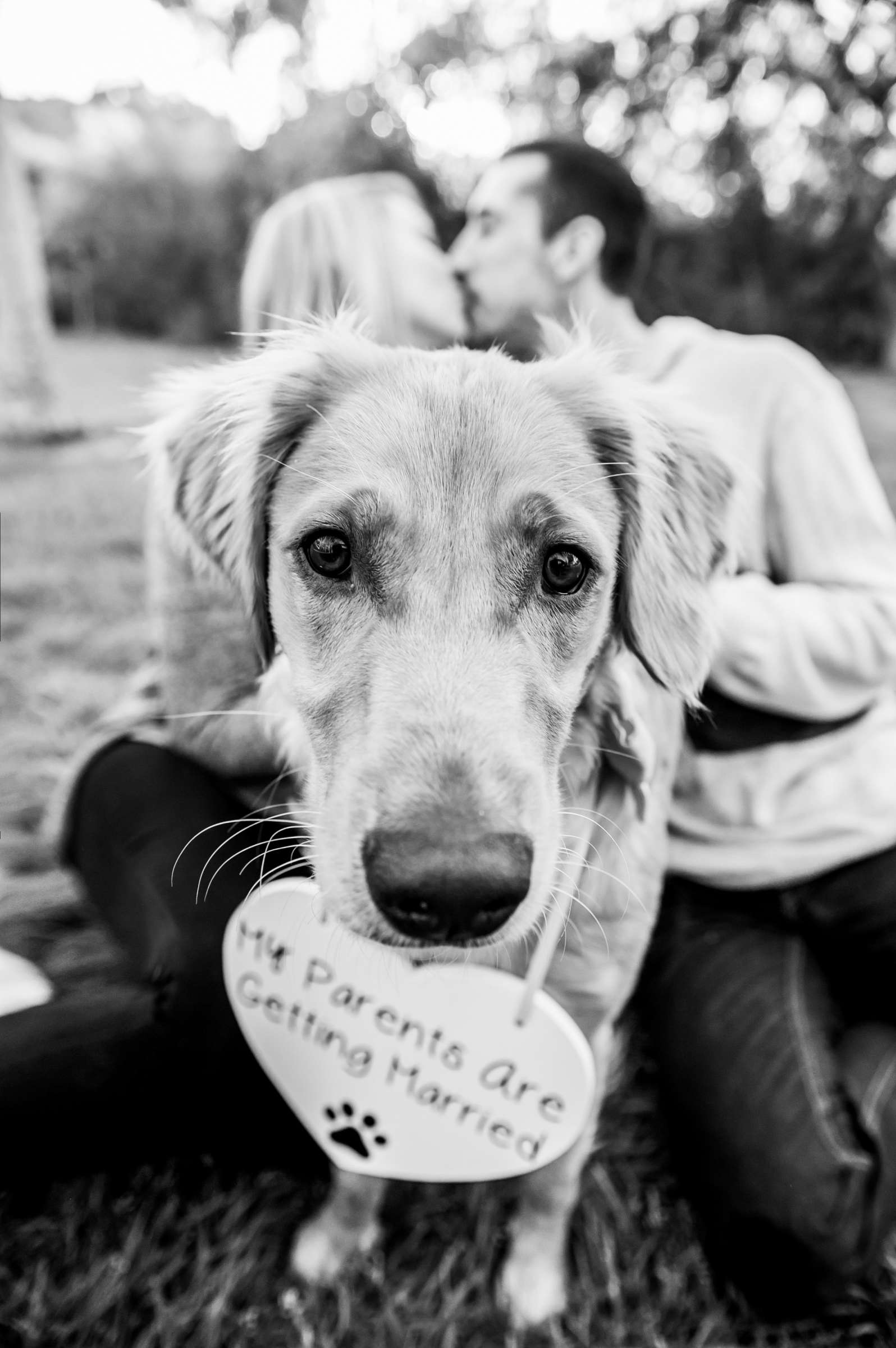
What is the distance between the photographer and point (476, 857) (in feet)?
4.46

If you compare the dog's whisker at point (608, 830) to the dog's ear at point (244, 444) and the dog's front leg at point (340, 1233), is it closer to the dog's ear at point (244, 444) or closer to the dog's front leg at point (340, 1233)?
the dog's ear at point (244, 444)

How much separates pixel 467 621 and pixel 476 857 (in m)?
0.47

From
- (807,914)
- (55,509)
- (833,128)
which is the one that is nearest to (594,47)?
(833,128)

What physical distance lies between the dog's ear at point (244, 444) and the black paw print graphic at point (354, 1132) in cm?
106

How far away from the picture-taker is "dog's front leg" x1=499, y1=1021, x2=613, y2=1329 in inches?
87.1

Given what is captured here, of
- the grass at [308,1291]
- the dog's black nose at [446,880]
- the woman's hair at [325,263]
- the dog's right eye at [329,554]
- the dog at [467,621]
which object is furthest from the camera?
the woman's hair at [325,263]

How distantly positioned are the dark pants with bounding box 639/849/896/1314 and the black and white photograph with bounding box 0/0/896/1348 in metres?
0.01

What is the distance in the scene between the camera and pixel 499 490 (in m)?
1.70

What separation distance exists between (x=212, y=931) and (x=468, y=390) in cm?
146

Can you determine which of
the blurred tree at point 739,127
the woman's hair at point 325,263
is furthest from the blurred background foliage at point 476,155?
the woman's hair at point 325,263

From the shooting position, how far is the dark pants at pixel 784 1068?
218 centimetres

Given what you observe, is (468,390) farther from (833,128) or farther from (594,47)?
(833,128)

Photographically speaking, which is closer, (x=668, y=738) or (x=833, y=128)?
(x=668, y=738)

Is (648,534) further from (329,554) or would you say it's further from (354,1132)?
(354,1132)
